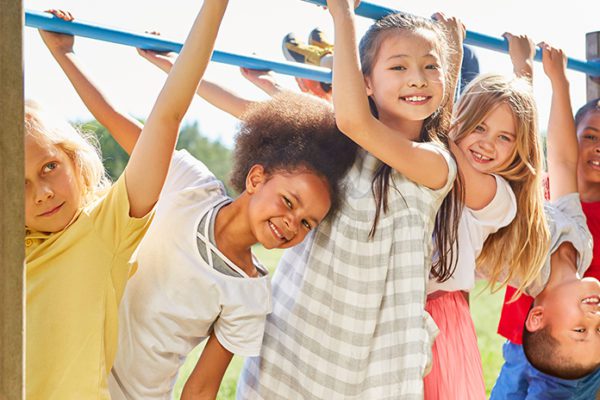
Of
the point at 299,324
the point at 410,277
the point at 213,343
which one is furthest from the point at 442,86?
the point at 213,343

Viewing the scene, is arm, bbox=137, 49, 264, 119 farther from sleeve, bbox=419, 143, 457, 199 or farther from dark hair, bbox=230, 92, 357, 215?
sleeve, bbox=419, 143, 457, 199

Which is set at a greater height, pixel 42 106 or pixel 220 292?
pixel 42 106

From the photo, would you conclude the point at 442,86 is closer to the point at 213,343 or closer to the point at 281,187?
the point at 281,187

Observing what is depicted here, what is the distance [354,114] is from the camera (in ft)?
6.44

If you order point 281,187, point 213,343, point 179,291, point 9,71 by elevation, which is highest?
point 9,71

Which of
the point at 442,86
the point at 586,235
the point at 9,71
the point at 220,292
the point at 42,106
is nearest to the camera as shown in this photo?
the point at 9,71

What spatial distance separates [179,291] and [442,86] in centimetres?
81

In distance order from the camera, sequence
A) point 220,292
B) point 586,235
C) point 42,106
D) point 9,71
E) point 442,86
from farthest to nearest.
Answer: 1. point 586,235
2. point 442,86
3. point 220,292
4. point 42,106
5. point 9,71

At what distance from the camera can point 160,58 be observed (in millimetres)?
2330

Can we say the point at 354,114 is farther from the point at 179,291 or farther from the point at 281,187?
the point at 179,291

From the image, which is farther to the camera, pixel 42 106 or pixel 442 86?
pixel 442 86

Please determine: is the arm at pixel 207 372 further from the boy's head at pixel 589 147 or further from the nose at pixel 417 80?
the boy's head at pixel 589 147

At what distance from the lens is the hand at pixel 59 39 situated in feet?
6.88

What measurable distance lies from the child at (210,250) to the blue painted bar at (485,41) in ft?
1.16
